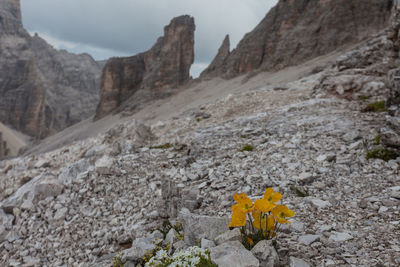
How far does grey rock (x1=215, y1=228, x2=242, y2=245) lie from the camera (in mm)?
4148

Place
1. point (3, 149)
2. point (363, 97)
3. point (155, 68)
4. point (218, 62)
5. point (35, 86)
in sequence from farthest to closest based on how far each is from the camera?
point (35, 86) → point (3, 149) → point (155, 68) → point (218, 62) → point (363, 97)

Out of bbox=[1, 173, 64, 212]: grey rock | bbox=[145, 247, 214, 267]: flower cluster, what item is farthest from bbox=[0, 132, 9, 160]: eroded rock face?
bbox=[145, 247, 214, 267]: flower cluster

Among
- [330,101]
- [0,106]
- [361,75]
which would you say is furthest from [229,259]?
[0,106]

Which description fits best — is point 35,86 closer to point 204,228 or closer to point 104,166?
point 104,166

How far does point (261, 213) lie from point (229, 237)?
2.17 ft

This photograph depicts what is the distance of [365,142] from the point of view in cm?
870

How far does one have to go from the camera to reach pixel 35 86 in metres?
143

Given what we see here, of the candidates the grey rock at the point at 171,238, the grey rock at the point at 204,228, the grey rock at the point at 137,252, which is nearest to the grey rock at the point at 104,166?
the grey rock at the point at 137,252

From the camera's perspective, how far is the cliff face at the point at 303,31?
53.1 meters

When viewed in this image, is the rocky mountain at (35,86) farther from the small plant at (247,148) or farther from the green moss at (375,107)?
the green moss at (375,107)

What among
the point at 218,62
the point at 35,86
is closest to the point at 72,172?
the point at 218,62

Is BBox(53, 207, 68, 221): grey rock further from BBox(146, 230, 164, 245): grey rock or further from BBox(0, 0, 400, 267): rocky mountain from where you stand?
BBox(146, 230, 164, 245): grey rock

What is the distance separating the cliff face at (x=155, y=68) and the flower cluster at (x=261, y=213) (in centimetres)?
7804

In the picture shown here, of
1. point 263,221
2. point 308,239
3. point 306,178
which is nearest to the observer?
point 263,221
